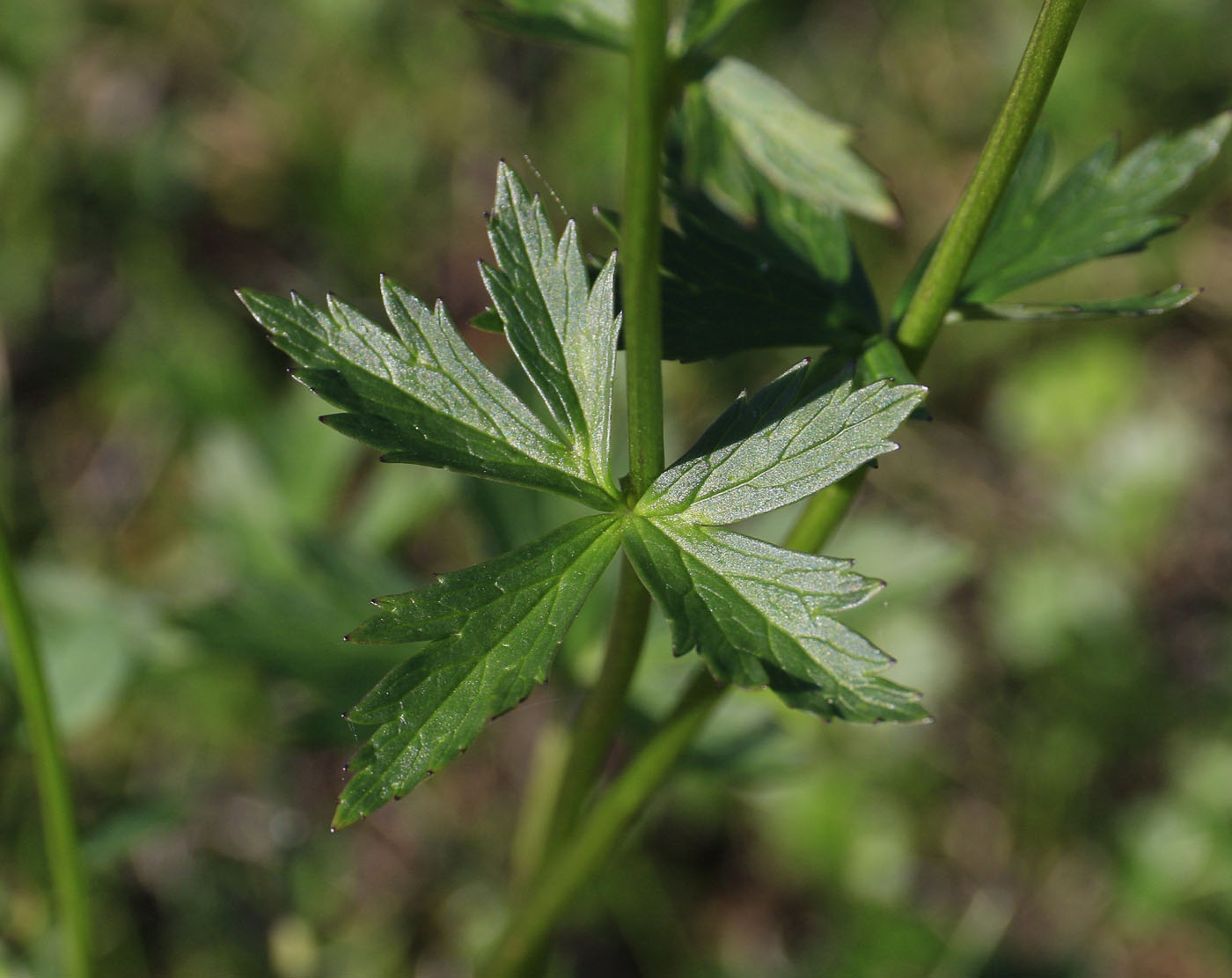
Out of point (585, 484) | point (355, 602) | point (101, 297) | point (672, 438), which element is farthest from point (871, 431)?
point (101, 297)

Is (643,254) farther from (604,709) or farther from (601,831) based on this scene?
(601,831)

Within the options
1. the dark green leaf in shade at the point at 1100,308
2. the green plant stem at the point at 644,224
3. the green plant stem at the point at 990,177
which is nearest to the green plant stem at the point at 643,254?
the green plant stem at the point at 644,224

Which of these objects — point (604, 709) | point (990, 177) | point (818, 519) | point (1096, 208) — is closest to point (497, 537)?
point (604, 709)

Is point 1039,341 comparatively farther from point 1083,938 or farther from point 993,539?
point 1083,938

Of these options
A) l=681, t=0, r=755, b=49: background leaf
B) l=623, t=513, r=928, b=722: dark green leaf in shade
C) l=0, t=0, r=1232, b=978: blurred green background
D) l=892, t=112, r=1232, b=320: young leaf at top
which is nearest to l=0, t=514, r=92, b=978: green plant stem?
l=0, t=0, r=1232, b=978: blurred green background

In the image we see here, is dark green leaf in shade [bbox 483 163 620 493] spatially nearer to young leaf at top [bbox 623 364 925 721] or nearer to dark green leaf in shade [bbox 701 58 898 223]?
young leaf at top [bbox 623 364 925 721]

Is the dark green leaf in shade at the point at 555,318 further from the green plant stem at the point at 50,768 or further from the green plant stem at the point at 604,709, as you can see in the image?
the green plant stem at the point at 50,768
